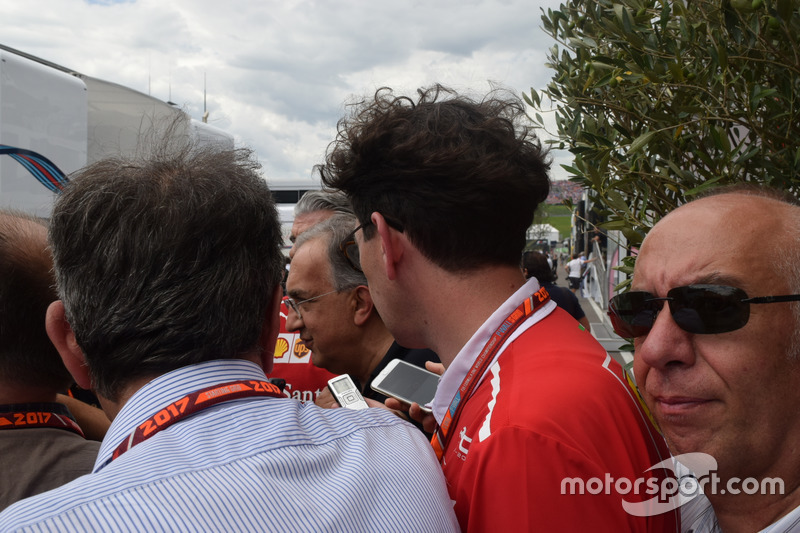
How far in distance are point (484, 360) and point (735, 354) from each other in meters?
0.58

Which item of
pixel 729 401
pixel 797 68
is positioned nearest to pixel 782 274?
pixel 729 401

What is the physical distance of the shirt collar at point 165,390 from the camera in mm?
1223

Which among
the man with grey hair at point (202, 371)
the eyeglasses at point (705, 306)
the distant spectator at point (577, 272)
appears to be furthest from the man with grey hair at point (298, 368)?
the distant spectator at point (577, 272)

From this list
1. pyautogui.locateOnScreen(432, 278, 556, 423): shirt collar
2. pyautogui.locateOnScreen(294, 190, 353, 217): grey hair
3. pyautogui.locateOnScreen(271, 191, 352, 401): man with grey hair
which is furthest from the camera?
pyautogui.locateOnScreen(294, 190, 353, 217): grey hair

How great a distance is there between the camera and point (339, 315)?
345 centimetres

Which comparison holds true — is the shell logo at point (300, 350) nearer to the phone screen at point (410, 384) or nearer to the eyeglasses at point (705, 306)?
the phone screen at point (410, 384)

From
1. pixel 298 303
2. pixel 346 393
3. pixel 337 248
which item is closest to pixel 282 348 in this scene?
pixel 298 303

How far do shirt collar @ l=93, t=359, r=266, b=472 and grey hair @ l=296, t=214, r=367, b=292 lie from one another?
2.05 metres

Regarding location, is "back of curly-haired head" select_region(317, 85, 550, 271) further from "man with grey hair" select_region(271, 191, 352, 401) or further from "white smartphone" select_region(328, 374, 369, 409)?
"man with grey hair" select_region(271, 191, 352, 401)

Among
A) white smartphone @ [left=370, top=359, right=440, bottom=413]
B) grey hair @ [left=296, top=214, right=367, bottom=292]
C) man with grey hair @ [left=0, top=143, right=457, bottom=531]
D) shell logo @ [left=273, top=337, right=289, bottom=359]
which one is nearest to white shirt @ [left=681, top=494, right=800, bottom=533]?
man with grey hair @ [left=0, top=143, right=457, bottom=531]

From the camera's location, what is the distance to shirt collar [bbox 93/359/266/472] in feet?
4.01
